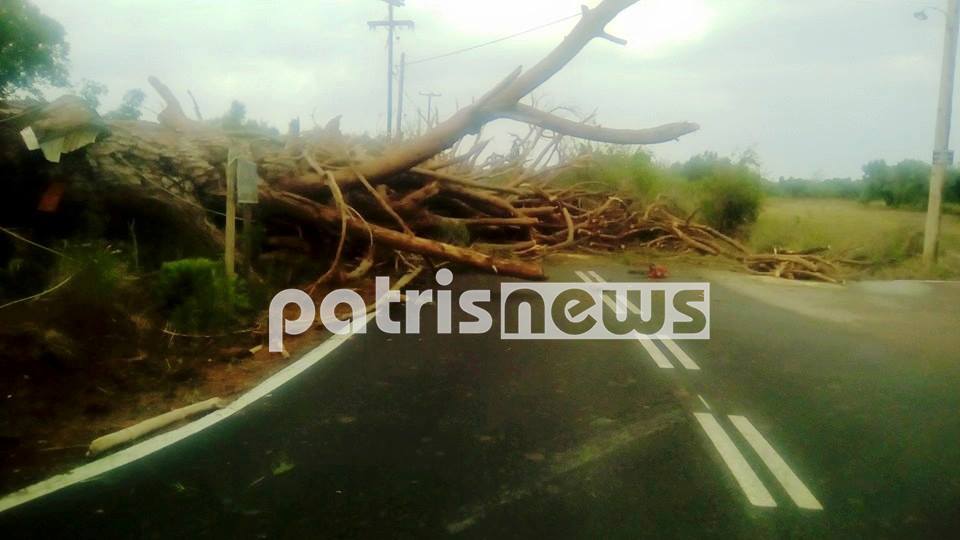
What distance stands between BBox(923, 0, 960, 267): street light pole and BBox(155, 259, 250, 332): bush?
17236 millimetres

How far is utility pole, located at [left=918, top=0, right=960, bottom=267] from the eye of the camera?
18516 millimetres

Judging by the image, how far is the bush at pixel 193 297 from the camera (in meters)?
8.05

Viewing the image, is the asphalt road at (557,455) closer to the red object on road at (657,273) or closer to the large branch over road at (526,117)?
the large branch over road at (526,117)

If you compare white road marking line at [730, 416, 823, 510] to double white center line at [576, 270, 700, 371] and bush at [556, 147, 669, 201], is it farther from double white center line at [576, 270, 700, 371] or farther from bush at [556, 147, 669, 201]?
bush at [556, 147, 669, 201]

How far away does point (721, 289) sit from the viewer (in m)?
14.6

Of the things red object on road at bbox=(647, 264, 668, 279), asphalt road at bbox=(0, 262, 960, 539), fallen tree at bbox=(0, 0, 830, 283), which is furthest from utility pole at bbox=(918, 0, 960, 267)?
asphalt road at bbox=(0, 262, 960, 539)

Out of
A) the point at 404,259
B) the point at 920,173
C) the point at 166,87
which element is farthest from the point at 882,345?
the point at 920,173

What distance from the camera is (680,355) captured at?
818 cm

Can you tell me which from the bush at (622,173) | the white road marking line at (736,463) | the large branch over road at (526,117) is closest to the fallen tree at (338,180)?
the large branch over road at (526,117)

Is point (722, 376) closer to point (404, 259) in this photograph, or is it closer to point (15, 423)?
point (15, 423)

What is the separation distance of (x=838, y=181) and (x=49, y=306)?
130 ft

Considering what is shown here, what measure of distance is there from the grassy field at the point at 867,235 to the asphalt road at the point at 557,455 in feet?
41.2

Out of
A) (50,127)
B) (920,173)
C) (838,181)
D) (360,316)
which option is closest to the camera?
(50,127)

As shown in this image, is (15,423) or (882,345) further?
(882,345)
